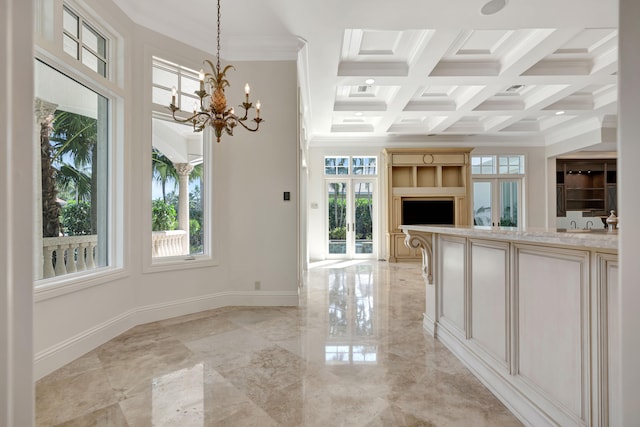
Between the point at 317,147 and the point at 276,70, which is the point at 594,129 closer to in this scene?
the point at 317,147

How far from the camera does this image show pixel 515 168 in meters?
8.84

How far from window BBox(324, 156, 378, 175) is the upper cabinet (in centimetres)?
505

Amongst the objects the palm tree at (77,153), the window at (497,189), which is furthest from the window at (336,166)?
the palm tree at (77,153)

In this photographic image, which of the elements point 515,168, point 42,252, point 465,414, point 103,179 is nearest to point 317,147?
point 515,168

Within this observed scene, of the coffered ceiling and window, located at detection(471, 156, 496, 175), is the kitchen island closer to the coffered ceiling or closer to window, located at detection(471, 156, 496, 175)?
the coffered ceiling

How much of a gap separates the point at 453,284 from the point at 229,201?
8.71ft

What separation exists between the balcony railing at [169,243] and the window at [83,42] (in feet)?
5.41

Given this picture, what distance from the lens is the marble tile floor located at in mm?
1818

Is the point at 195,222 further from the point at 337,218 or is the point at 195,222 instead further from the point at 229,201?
the point at 337,218

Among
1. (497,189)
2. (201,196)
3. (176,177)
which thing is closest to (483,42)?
(201,196)

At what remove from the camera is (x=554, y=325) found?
158 centimetres

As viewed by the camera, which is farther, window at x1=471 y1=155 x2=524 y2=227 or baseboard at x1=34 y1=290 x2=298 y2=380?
window at x1=471 y1=155 x2=524 y2=227

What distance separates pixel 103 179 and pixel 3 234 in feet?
9.89

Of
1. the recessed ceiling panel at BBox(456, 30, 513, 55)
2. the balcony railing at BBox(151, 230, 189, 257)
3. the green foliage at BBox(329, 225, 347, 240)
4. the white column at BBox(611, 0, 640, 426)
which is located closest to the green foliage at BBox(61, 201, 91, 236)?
the balcony railing at BBox(151, 230, 189, 257)
